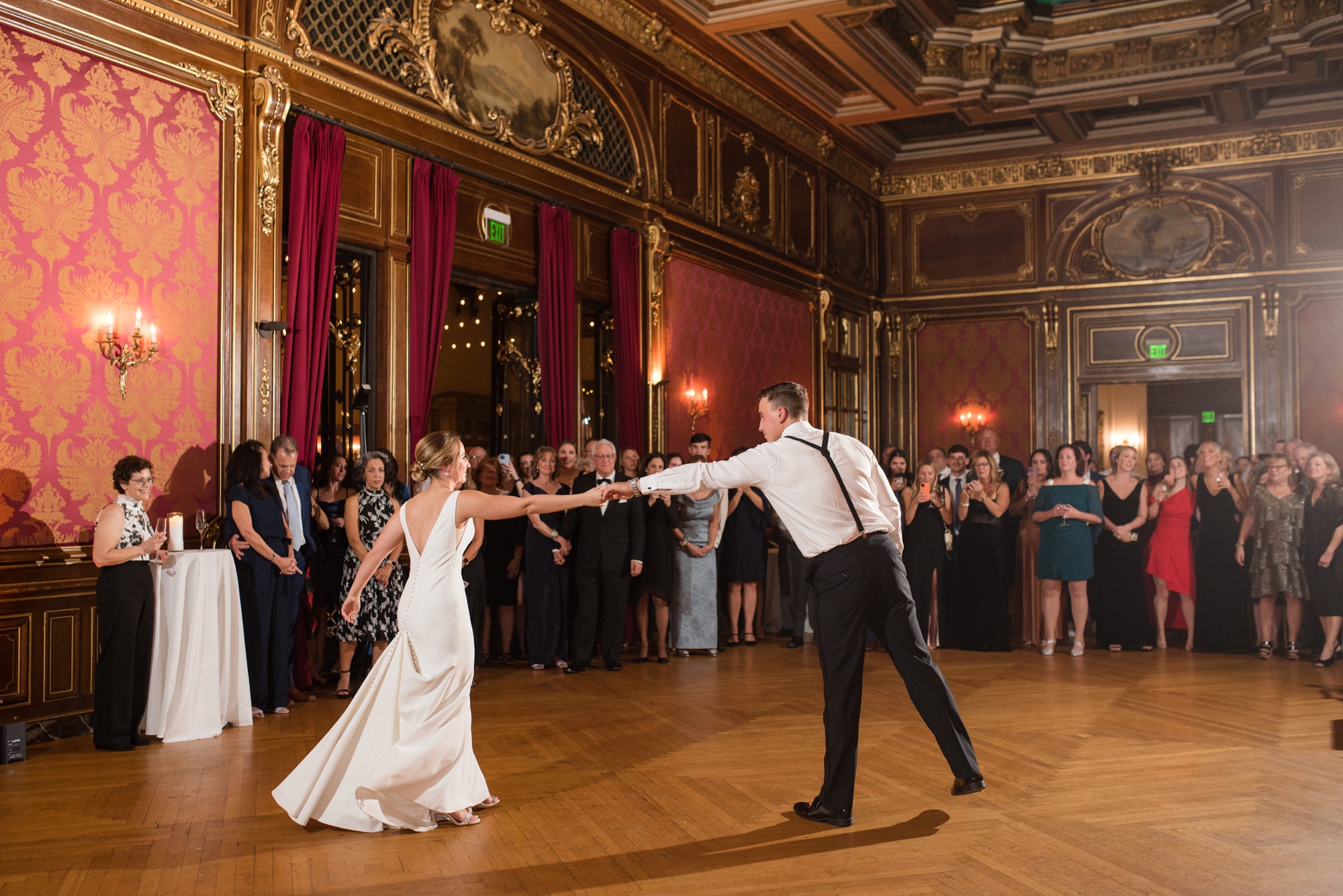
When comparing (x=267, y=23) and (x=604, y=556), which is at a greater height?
(x=267, y=23)

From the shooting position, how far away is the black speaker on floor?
4.82m

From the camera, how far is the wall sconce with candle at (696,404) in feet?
32.9

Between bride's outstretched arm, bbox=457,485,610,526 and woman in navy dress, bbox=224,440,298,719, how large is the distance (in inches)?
88.0

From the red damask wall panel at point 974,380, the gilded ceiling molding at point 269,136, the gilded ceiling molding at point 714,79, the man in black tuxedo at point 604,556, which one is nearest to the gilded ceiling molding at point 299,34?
the gilded ceiling molding at point 269,136

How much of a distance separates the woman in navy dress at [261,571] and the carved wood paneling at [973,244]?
995cm

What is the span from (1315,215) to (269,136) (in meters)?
11.3

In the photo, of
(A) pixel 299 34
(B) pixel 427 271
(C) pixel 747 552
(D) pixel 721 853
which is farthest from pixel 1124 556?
(A) pixel 299 34

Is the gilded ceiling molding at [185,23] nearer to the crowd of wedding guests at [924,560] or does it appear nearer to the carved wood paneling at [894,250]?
the crowd of wedding guests at [924,560]

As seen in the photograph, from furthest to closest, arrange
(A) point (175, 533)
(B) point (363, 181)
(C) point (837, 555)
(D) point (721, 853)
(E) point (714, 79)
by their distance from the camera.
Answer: (E) point (714, 79), (B) point (363, 181), (A) point (175, 533), (C) point (837, 555), (D) point (721, 853)

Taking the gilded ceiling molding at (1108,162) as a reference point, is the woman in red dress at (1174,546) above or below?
below

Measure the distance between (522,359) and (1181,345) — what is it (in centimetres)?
833

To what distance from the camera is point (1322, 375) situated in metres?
12.2

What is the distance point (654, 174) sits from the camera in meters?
9.60

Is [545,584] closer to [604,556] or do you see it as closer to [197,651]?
[604,556]
